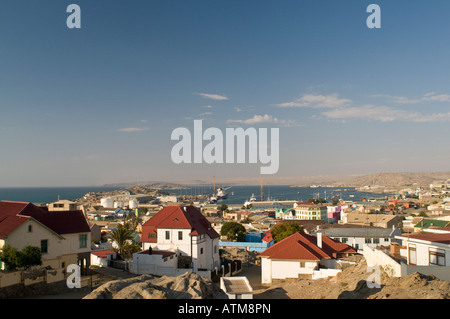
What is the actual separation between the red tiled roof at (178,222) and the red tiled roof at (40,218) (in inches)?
325

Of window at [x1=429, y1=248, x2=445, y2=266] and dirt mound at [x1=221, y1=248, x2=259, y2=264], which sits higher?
window at [x1=429, y1=248, x2=445, y2=266]

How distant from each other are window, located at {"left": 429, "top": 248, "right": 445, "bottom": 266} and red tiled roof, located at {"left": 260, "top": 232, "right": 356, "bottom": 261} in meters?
9.64

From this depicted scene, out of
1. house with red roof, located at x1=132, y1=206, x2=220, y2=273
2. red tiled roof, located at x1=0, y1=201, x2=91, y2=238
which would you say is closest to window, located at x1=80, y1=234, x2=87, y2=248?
red tiled roof, located at x1=0, y1=201, x2=91, y2=238

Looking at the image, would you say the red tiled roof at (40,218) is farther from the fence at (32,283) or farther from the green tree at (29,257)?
the fence at (32,283)

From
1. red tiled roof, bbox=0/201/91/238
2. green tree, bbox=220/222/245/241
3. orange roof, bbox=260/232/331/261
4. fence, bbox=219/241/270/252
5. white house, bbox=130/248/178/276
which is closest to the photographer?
red tiled roof, bbox=0/201/91/238

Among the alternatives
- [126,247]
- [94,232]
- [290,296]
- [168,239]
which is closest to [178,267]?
[168,239]

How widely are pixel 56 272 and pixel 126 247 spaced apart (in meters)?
13.8

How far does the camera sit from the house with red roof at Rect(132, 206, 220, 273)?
3131cm

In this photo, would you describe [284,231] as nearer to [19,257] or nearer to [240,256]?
[240,256]

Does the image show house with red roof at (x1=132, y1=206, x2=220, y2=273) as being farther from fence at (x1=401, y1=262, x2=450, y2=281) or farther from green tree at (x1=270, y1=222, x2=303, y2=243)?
fence at (x1=401, y1=262, x2=450, y2=281)

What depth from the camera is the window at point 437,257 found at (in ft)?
62.7

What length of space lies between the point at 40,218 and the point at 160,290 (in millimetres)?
15884

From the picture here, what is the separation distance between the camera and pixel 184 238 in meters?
31.8

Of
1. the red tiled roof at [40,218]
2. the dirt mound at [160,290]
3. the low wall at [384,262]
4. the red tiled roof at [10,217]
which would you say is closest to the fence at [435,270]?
the low wall at [384,262]
